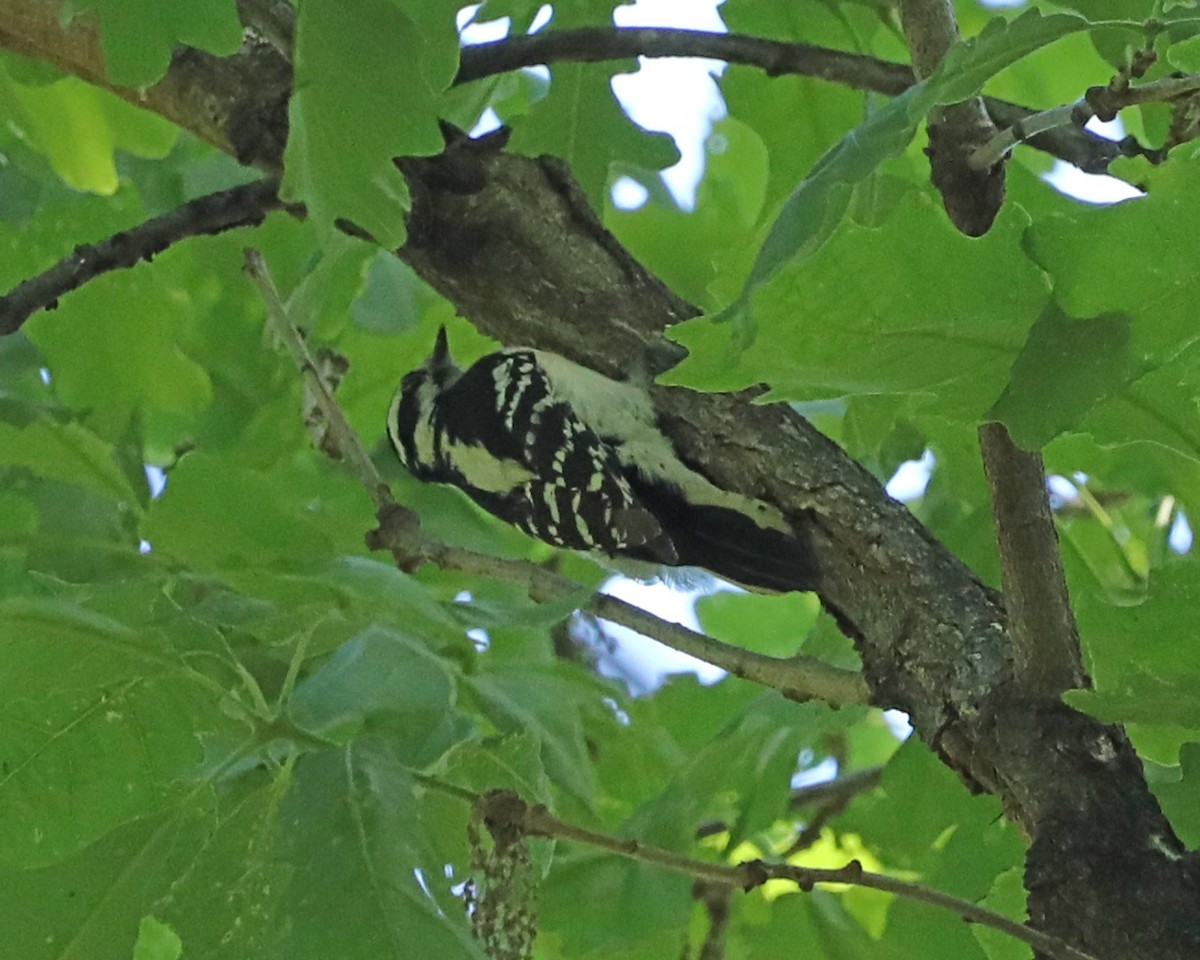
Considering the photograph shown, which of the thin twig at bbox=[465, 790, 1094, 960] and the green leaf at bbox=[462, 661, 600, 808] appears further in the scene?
the green leaf at bbox=[462, 661, 600, 808]

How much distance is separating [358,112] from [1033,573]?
1.55 feet

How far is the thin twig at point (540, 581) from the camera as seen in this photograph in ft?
3.52

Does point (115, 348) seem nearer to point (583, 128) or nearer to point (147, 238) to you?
point (147, 238)

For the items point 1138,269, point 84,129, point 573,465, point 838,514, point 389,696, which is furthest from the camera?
point 573,465

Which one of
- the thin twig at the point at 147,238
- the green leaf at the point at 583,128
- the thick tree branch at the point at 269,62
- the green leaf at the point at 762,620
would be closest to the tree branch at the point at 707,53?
the thick tree branch at the point at 269,62

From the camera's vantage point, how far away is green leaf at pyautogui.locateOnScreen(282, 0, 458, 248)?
0.80 metres

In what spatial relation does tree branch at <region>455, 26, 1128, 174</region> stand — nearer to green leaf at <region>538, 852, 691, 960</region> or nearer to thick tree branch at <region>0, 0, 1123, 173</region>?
thick tree branch at <region>0, 0, 1123, 173</region>

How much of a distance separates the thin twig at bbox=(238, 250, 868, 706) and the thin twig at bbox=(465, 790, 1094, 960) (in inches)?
11.8

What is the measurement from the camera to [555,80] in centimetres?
140

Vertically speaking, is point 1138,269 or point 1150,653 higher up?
point 1138,269

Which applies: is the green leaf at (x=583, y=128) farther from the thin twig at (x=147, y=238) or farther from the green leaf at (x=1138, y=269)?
the green leaf at (x=1138, y=269)

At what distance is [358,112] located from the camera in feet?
2.75

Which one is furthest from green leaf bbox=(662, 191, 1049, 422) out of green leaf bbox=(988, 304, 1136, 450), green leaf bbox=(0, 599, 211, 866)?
green leaf bbox=(0, 599, 211, 866)

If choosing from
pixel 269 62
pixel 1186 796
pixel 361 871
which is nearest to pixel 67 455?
pixel 269 62
